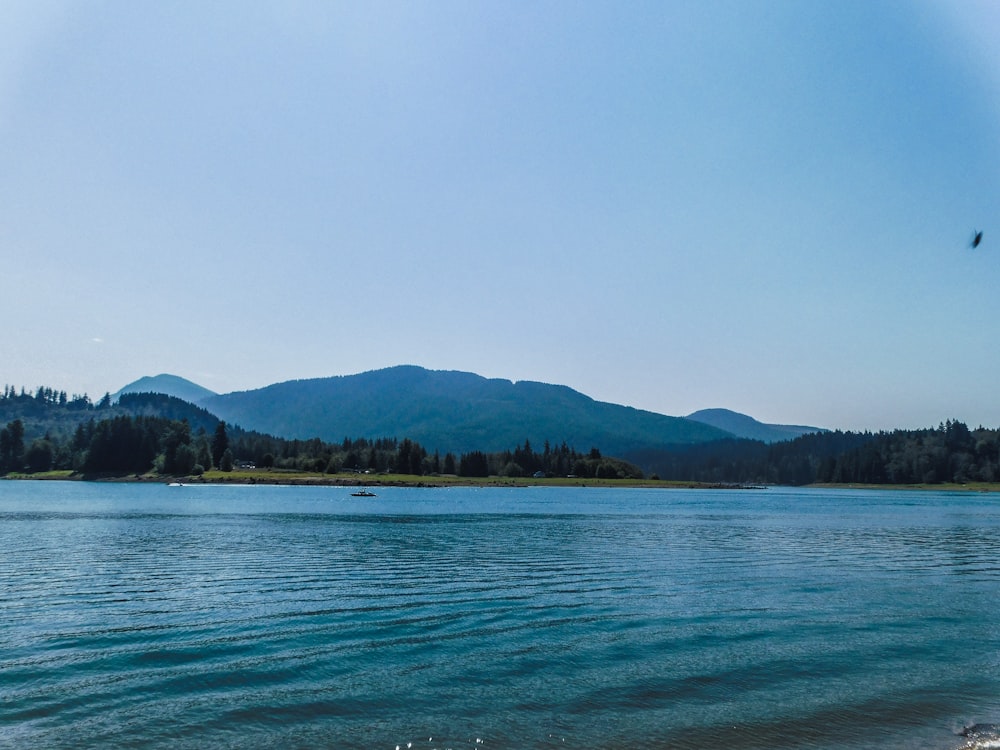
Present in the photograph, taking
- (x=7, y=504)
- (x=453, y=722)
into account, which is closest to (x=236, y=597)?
(x=453, y=722)

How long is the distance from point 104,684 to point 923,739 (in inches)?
881


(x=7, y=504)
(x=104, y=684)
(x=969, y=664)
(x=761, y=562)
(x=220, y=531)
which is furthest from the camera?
(x=7, y=504)

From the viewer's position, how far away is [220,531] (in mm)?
71875

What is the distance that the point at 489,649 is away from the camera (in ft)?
84.4

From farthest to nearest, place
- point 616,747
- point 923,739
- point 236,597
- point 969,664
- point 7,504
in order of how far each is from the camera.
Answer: point 7,504, point 236,597, point 969,664, point 923,739, point 616,747

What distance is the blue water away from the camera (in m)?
18.0

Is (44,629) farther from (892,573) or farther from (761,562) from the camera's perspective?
(892,573)

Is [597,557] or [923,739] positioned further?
[597,557]

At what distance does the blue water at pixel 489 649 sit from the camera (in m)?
18.0

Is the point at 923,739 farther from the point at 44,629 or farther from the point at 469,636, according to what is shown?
the point at 44,629

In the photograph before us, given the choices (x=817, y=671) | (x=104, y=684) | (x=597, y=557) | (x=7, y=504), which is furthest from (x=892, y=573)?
(x=7, y=504)

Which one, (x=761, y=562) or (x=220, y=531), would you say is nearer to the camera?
(x=761, y=562)

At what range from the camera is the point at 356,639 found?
87.7ft

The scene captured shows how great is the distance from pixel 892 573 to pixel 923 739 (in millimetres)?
34981
